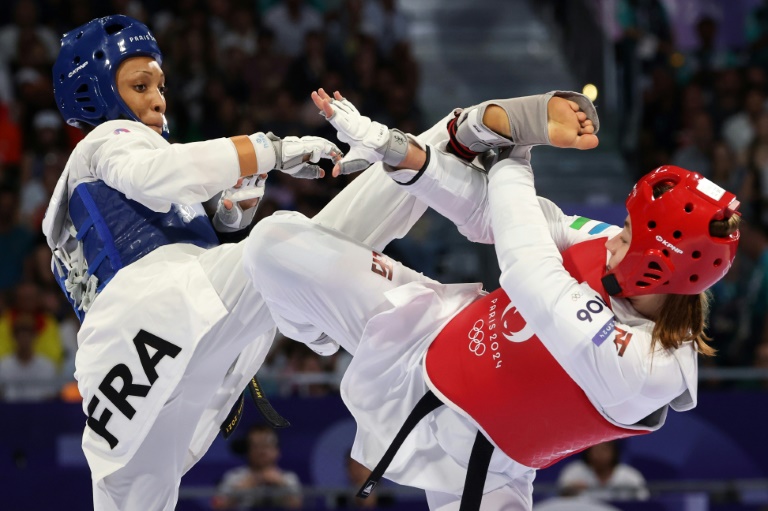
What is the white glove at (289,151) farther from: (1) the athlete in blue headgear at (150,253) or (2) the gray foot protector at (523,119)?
(2) the gray foot protector at (523,119)

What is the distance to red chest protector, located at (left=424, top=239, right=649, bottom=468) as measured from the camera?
3.91m

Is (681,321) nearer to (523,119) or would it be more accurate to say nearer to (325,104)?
(523,119)

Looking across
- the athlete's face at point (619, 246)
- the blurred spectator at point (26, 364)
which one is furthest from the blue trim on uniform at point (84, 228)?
the blurred spectator at point (26, 364)

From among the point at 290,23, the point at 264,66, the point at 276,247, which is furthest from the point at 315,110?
the point at 276,247

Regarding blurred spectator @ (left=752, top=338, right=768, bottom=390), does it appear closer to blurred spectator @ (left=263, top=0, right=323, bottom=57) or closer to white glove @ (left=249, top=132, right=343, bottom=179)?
white glove @ (left=249, top=132, right=343, bottom=179)

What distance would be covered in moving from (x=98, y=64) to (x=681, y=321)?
8.58ft

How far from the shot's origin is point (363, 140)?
406 cm

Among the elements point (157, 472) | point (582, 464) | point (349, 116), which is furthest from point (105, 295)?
point (582, 464)

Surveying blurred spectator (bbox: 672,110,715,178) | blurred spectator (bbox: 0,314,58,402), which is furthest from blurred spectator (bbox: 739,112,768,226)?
blurred spectator (bbox: 0,314,58,402)

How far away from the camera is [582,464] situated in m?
7.56

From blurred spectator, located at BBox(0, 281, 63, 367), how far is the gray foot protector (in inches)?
215

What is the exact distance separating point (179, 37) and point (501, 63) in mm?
3838

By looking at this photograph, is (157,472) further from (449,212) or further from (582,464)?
(582,464)

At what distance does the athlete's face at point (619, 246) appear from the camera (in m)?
3.86
